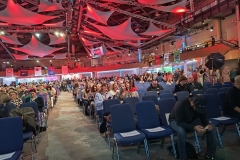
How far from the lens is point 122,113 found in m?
→ 3.55

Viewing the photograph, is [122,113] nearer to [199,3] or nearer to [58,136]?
[58,136]

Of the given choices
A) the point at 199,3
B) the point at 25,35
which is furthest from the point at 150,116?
the point at 25,35

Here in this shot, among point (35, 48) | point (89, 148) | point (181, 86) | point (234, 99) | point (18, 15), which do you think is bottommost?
point (89, 148)

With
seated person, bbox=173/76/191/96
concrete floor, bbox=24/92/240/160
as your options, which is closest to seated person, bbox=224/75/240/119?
concrete floor, bbox=24/92/240/160

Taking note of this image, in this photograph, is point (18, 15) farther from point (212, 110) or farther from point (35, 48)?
point (212, 110)

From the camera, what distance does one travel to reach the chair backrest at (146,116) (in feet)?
11.8

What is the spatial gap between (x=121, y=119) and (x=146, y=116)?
50 cm

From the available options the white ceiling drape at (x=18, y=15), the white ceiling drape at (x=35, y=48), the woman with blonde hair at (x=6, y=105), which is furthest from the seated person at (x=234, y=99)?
the white ceiling drape at (x=35, y=48)

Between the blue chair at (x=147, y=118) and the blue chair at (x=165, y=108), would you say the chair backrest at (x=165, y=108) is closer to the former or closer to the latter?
the blue chair at (x=165, y=108)

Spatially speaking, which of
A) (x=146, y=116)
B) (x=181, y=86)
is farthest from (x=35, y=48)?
(x=146, y=116)

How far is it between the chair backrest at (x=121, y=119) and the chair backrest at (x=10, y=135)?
4.91 feet

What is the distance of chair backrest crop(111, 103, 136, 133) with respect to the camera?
3438 millimetres

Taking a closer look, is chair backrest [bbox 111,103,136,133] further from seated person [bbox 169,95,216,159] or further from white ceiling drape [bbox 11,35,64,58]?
white ceiling drape [bbox 11,35,64,58]

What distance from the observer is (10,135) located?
9.14 feet
